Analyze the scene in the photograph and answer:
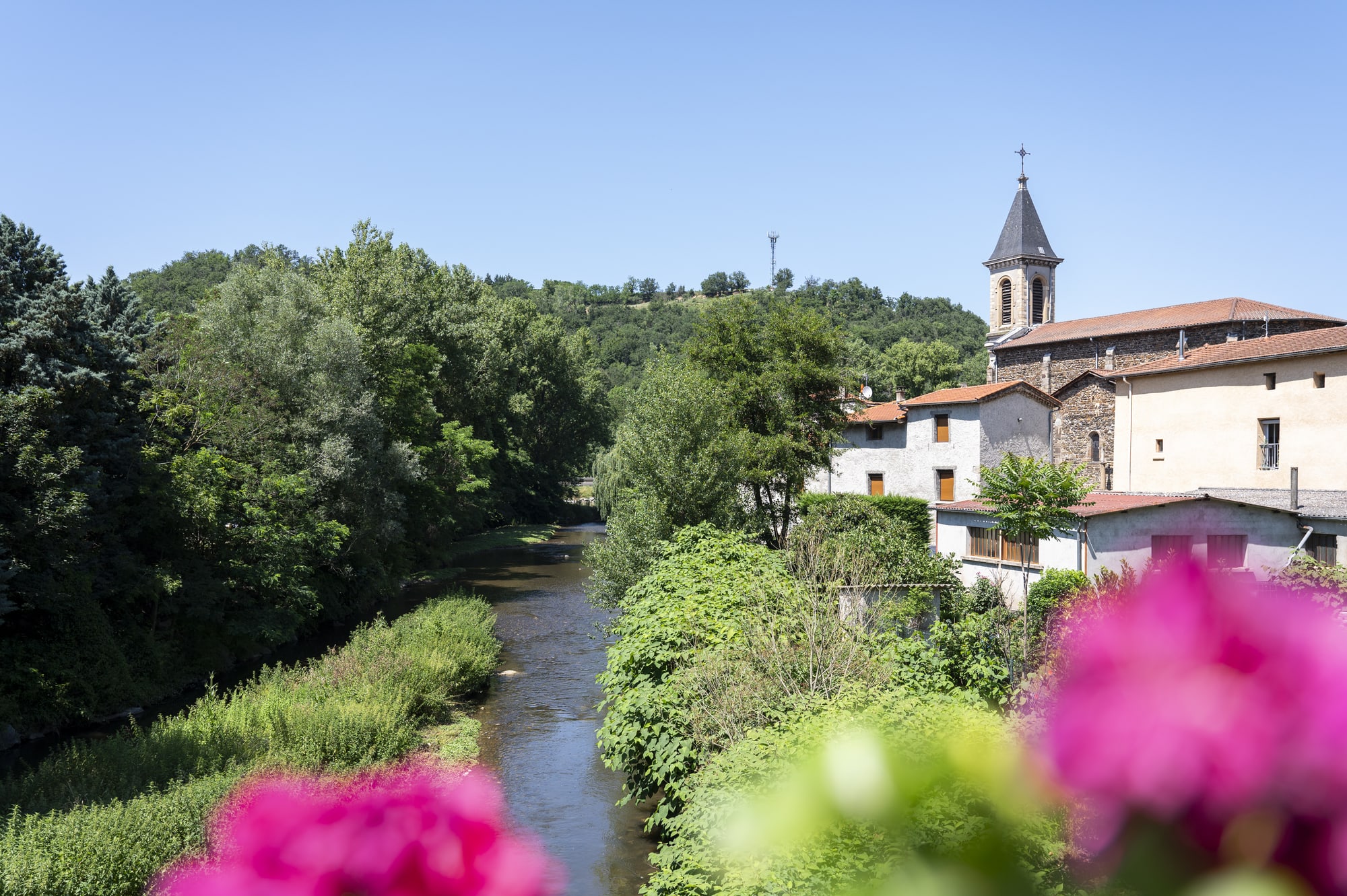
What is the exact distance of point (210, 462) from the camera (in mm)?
25406

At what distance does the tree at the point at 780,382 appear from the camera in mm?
31516

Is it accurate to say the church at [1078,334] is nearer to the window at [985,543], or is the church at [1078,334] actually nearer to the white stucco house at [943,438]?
the white stucco house at [943,438]

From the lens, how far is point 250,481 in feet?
87.8

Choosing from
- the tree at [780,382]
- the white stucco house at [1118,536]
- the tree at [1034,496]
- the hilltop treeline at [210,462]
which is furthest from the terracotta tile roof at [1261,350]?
the hilltop treeline at [210,462]

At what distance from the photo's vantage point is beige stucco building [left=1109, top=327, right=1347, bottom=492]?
27.0 metres

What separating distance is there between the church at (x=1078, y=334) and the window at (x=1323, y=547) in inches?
410

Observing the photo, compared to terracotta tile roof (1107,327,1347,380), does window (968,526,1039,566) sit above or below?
below

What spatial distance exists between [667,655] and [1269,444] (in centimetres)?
2432

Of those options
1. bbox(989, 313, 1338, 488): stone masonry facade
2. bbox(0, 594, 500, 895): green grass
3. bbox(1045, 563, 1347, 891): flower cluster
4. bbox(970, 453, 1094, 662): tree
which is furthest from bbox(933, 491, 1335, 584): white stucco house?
bbox(1045, 563, 1347, 891): flower cluster

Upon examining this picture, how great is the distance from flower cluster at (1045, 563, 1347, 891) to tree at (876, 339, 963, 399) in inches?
3023

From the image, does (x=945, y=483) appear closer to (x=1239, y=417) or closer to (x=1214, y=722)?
(x=1239, y=417)

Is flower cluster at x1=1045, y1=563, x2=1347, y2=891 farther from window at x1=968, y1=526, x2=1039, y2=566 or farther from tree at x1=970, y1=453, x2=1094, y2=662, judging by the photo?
window at x1=968, y1=526, x2=1039, y2=566

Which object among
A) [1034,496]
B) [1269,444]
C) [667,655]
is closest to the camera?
[667,655]

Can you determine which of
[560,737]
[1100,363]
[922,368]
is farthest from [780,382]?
[922,368]
